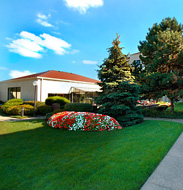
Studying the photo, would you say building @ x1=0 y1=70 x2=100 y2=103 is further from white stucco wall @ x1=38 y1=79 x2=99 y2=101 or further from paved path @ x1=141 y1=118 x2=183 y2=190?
paved path @ x1=141 y1=118 x2=183 y2=190

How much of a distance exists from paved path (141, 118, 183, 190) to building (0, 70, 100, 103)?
1311 cm

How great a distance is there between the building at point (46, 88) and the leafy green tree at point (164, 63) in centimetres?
645

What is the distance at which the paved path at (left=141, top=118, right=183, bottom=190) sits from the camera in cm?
245

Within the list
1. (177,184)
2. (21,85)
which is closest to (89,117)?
(177,184)

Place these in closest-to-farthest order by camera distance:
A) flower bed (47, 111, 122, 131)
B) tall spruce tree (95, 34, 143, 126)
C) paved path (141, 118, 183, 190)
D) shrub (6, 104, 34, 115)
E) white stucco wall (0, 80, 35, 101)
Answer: paved path (141, 118, 183, 190), flower bed (47, 111, 122, 131), tall spruce tree (95, 34, 143, 126), shrub (6, 104, 34, 115), white stucco wall (0, 80, 35, 101)

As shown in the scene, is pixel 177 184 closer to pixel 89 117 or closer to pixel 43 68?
pixel 89 117

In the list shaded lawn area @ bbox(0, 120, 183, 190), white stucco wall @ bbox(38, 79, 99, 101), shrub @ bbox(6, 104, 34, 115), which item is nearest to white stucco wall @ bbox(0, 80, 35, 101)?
white stucco wall @ bbox(38, 79, 99, 101)

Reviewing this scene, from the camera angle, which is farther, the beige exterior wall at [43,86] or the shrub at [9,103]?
the beige exterior wall at [43,86]

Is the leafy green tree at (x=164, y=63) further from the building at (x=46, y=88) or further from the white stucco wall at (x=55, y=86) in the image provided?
the white stucco wall at (x=55, y=86)

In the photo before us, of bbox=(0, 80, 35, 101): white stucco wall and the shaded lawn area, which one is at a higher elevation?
bbox=(0, 80, 35, 101): white stucco wall

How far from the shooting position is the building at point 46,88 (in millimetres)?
16703

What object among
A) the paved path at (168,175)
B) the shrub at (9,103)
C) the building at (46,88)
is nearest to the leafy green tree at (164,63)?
the building at (46,88)

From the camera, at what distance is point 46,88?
56.1 ft

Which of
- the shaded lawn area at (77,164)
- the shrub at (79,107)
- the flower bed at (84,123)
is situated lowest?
the shaded lawn area at (77,164)
